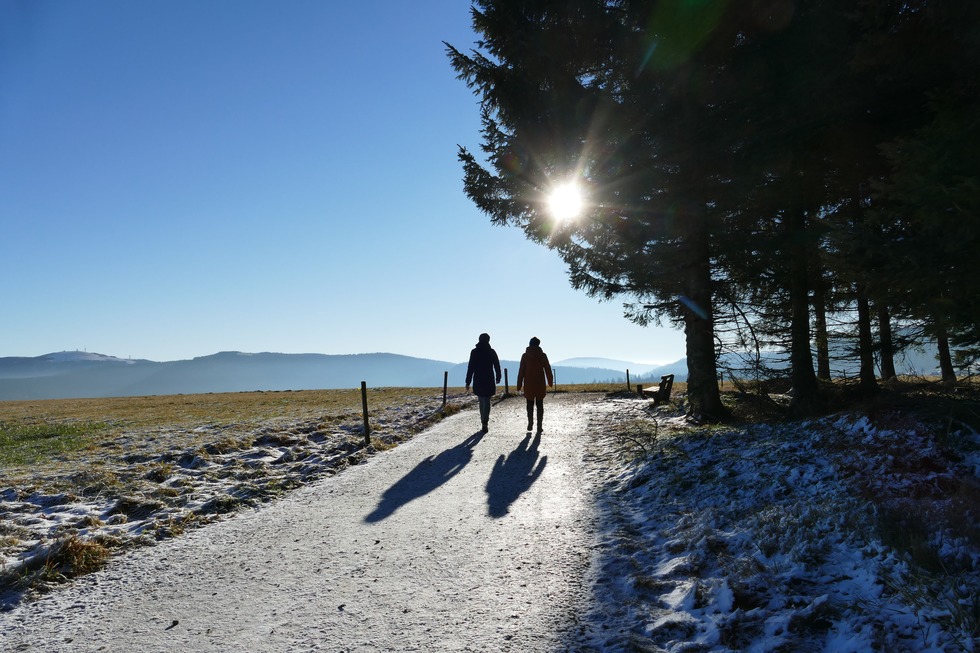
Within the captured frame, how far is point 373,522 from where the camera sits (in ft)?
20.7

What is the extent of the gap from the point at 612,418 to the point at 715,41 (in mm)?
9687

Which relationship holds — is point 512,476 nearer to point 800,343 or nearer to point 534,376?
point 534,376

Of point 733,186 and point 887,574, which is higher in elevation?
point 733,186

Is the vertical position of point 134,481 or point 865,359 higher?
point 865,359

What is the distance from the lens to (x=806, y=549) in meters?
4.11

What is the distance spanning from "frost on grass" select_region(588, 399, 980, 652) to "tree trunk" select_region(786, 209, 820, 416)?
3274 millimetres

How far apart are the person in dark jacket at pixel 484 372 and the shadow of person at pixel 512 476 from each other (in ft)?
7.50

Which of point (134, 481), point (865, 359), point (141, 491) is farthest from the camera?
point (865, 359)

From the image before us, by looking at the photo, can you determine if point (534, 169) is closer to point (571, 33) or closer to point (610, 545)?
point (571, 33)

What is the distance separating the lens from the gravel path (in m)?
3.71

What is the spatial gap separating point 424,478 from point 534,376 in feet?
17.3

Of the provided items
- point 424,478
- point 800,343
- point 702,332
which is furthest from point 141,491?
point 800,343

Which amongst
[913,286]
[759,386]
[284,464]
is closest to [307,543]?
[284,464]

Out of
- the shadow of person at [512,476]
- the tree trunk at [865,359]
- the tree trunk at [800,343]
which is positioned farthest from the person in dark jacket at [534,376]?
the tree trunk at [865,359]
